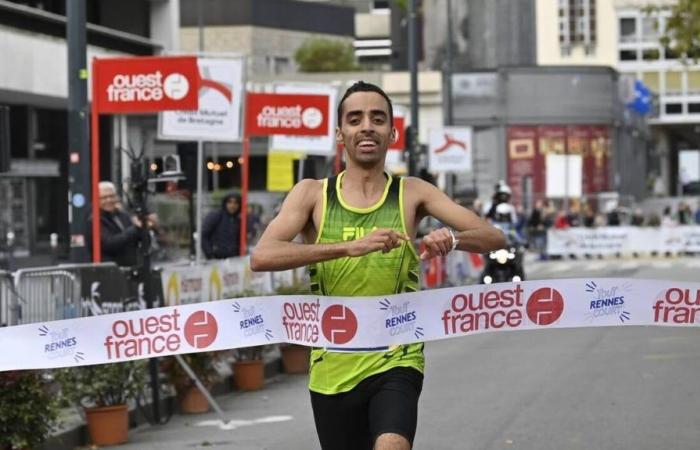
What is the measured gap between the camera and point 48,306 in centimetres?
1429

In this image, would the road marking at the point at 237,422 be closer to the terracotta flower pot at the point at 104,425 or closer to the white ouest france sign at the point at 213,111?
the terracotta flower pot at the point at 104,425

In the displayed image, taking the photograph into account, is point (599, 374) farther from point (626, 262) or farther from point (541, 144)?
point (541, 144)

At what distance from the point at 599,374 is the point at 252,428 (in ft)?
13.2

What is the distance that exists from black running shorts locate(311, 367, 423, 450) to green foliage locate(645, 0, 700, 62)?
25685 millimetres

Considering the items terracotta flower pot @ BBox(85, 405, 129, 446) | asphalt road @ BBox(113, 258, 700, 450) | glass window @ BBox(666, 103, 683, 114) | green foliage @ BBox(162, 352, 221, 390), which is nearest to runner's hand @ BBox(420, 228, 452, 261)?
asphalt road @ BBox(113, 258, 700, 450)

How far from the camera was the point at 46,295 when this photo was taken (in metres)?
14.3

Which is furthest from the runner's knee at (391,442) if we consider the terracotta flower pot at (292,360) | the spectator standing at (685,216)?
the spectator standing at (685,216)

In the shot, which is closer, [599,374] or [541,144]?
[599,374]

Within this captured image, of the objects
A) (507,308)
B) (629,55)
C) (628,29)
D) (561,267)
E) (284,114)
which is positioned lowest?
(561,267)

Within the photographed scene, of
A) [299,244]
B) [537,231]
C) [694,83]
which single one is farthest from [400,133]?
[694,83]

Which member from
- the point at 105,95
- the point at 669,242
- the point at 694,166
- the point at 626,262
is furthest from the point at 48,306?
the point at 694,166

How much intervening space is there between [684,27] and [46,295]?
19734 millimetres

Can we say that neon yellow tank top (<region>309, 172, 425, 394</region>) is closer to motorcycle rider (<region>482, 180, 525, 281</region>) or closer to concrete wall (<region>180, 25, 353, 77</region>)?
motorcycle rider (<region>482, 180, 525, 281</region>)

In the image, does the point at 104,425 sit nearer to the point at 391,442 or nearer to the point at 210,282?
the point at 210,282
